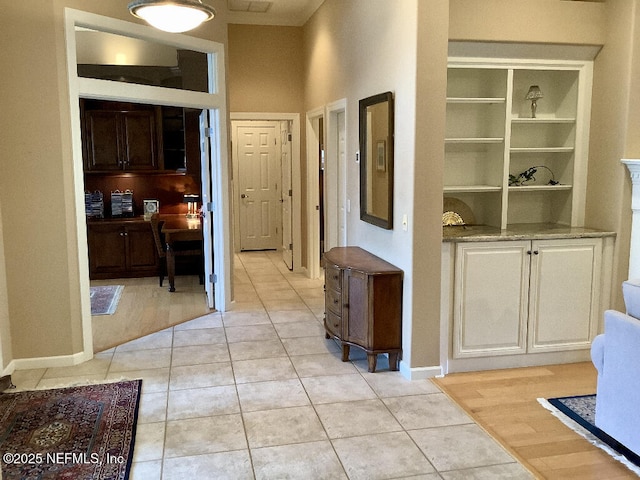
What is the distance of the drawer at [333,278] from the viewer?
13.9ft

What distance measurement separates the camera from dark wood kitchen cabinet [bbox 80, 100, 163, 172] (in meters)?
7.25

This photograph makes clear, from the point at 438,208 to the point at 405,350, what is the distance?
1014mm

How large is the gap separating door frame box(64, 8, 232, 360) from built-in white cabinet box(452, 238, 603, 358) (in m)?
2.54

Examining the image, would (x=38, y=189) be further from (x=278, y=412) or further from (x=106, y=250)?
(x=106, y=250)

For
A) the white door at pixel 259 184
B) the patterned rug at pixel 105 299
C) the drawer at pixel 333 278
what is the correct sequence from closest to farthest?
the drawer at pixel 333 278 < the patterned rug at pixel 105 299 < the white door at pixel 259 184

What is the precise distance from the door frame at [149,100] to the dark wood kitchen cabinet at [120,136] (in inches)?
90.3

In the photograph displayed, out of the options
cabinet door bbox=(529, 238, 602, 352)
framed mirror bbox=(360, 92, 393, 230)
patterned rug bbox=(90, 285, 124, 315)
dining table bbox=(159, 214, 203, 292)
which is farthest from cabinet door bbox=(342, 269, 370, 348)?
dining table bbox=(159, 214, 203, 292)

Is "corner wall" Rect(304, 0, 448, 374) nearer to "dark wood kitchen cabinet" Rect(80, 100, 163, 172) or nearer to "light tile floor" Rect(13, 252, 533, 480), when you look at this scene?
"light tile floor" Rect(13, 252, 533, 480)

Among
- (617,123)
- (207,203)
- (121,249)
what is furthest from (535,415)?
(121,249)

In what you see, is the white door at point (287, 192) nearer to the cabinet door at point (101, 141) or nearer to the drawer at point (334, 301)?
the cabinet door at point (101, 141)

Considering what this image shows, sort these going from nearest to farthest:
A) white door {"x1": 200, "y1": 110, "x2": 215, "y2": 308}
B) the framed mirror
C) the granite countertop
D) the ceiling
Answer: the granite countertop, the framed mirror, white door {"x1": 200, "y1": 110, "x2": 215, "y2": 308}, the ceiling

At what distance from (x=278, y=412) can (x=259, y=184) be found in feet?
19.5

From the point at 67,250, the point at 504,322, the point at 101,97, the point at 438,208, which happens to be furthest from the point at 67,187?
the point at 504,322

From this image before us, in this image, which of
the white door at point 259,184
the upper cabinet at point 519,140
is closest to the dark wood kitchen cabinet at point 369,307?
the upper cabinet at point 519,140
